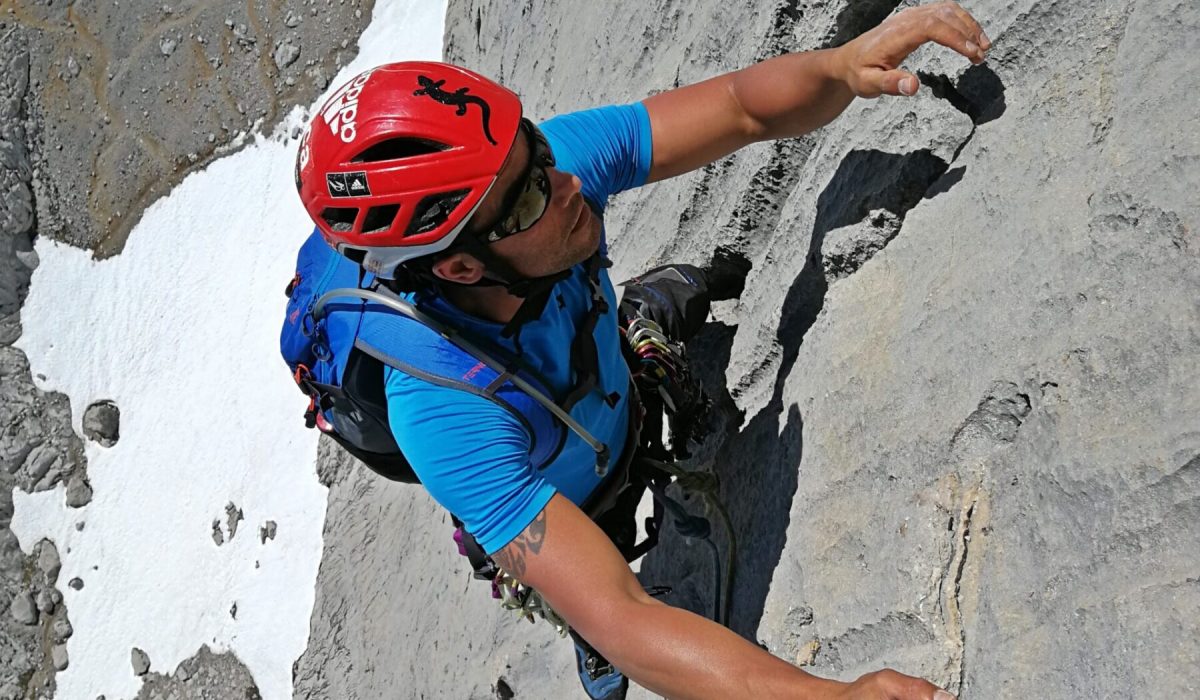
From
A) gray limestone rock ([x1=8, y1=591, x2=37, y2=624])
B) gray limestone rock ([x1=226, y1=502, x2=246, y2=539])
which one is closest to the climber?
gray limestone rock ([x1=226, y1=502, x2=246, y2=539])

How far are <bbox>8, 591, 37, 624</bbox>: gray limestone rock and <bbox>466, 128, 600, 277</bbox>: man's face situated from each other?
11.3m

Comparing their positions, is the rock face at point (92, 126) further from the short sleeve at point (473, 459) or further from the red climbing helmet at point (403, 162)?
the short sleeve at point (473, 459)

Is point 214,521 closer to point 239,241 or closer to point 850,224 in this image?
point 239,241

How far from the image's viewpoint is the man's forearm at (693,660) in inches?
99.1

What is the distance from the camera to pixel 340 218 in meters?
3.09

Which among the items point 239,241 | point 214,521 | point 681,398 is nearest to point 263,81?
point 239,241

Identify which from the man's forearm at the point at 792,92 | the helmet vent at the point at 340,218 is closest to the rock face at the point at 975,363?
the man's forearm at the point at 792,92

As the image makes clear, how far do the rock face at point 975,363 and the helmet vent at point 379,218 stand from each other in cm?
177

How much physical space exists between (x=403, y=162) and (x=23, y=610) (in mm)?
11365

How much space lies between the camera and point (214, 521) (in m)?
10.9

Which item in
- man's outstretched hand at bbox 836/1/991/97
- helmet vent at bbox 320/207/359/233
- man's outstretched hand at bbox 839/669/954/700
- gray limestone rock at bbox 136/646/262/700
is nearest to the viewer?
man's outstretched hand at bbox 839/669/954/700

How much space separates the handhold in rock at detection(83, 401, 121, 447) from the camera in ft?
40.4

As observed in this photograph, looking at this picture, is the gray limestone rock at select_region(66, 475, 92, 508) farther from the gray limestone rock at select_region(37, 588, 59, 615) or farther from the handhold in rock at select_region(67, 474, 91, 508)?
the gray limestone rock at select_region(37, 588, 59, 615)

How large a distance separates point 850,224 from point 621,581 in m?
1.85
